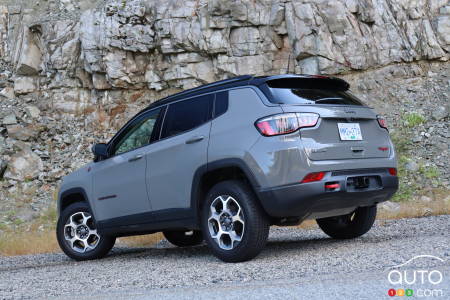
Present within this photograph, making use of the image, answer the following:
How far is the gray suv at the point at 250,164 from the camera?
5023 millimetres

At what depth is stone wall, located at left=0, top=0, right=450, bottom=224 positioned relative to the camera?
854 inches

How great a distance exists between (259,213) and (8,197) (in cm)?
1763

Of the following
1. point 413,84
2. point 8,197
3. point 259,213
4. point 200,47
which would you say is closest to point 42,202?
point 8,197

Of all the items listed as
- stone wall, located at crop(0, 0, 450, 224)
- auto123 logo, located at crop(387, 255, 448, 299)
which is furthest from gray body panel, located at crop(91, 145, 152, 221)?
stone wall, located at crop(0, 0, 450, 224)

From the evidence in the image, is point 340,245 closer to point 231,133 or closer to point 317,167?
point 317,167

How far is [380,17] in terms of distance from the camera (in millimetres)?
22219

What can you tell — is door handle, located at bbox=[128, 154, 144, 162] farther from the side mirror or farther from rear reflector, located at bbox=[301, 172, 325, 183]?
rear reflector, located at bbox=[301, 172, 325, 183]

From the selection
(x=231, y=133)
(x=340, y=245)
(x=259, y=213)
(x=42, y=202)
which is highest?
(x=231, y=133)

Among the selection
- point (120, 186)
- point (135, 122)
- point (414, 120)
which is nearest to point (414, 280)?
point (120, 186)

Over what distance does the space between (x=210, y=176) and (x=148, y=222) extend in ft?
3.60

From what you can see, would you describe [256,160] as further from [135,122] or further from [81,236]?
[81,236]

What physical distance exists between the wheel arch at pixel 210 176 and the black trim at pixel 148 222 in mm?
140

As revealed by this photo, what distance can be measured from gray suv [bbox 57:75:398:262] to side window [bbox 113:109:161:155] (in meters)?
0.01

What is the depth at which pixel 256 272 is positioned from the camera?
4.62 meters
